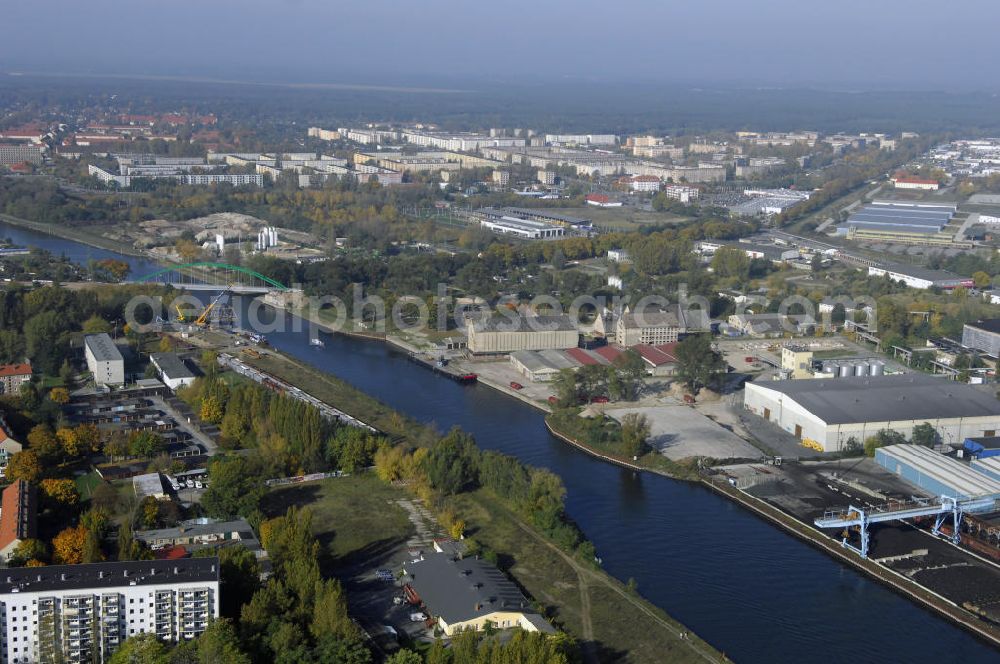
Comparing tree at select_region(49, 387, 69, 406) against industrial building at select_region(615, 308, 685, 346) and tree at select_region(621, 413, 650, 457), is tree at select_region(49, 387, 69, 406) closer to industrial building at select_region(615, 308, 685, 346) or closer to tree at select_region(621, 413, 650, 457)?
tree at select_region(621, 413, 650, 457)

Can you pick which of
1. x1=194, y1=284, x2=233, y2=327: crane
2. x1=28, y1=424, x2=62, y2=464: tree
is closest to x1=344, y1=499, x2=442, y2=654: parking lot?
x1=28, y1=424, x2=62, y2=464: tree

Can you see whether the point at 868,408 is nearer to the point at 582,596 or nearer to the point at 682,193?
the point at 582,596

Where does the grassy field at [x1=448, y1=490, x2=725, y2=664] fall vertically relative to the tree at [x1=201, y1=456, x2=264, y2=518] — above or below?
below

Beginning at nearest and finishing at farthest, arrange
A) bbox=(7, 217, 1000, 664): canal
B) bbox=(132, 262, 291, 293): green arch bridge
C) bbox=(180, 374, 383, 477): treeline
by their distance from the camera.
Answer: bbox=(7, 217, 1000, 664): canal
bbox=(180, 374, 383, 477): treeline
bbox=(132, 262, 291, 293): green arch bridge

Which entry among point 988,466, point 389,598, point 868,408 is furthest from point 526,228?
point 389,598

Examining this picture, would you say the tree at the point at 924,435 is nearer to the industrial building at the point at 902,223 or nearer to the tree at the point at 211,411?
the tree at the point at 211,411

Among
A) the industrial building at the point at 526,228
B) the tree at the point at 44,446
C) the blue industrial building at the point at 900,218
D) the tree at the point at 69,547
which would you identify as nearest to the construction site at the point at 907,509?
the tree at the point at 69,547
